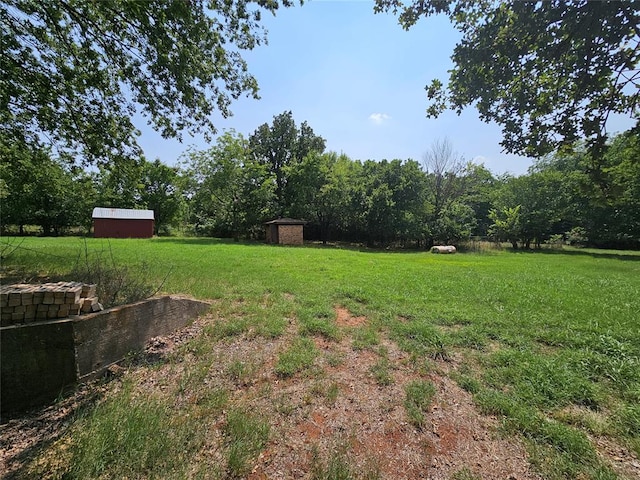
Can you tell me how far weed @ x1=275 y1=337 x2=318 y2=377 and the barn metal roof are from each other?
89.4 feet

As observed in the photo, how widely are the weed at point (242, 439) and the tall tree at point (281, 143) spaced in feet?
95.2

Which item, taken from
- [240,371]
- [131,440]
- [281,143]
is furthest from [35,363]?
[281,143]

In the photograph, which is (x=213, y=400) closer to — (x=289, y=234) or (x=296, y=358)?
(x=296, y=358)

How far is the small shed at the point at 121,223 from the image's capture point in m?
23.7

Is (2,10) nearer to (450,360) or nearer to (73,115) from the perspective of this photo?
(73,115)

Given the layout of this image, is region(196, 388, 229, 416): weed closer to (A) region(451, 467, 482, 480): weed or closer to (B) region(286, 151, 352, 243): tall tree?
(A) region(451, 467, 482, 480): weed

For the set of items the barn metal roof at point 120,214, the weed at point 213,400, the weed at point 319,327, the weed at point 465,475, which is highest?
the barn metal roof at point 120,214

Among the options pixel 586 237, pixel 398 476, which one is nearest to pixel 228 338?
pixel 398 476

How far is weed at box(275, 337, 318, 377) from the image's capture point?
10.4ft

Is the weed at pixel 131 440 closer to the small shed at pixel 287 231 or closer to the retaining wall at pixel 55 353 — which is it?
the retaining wall at pixel 55 353

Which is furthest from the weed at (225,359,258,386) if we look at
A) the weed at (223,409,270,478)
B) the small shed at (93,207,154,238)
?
the small shed at (93,207,154,238)

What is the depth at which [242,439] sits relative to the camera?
7.16 ft

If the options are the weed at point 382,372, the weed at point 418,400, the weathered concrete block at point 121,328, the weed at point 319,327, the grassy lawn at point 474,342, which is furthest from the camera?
the weed at point 319,327

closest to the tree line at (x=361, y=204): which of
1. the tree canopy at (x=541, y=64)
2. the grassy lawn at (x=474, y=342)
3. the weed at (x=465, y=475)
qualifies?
the grassy lawn at (x=474, y=342)
